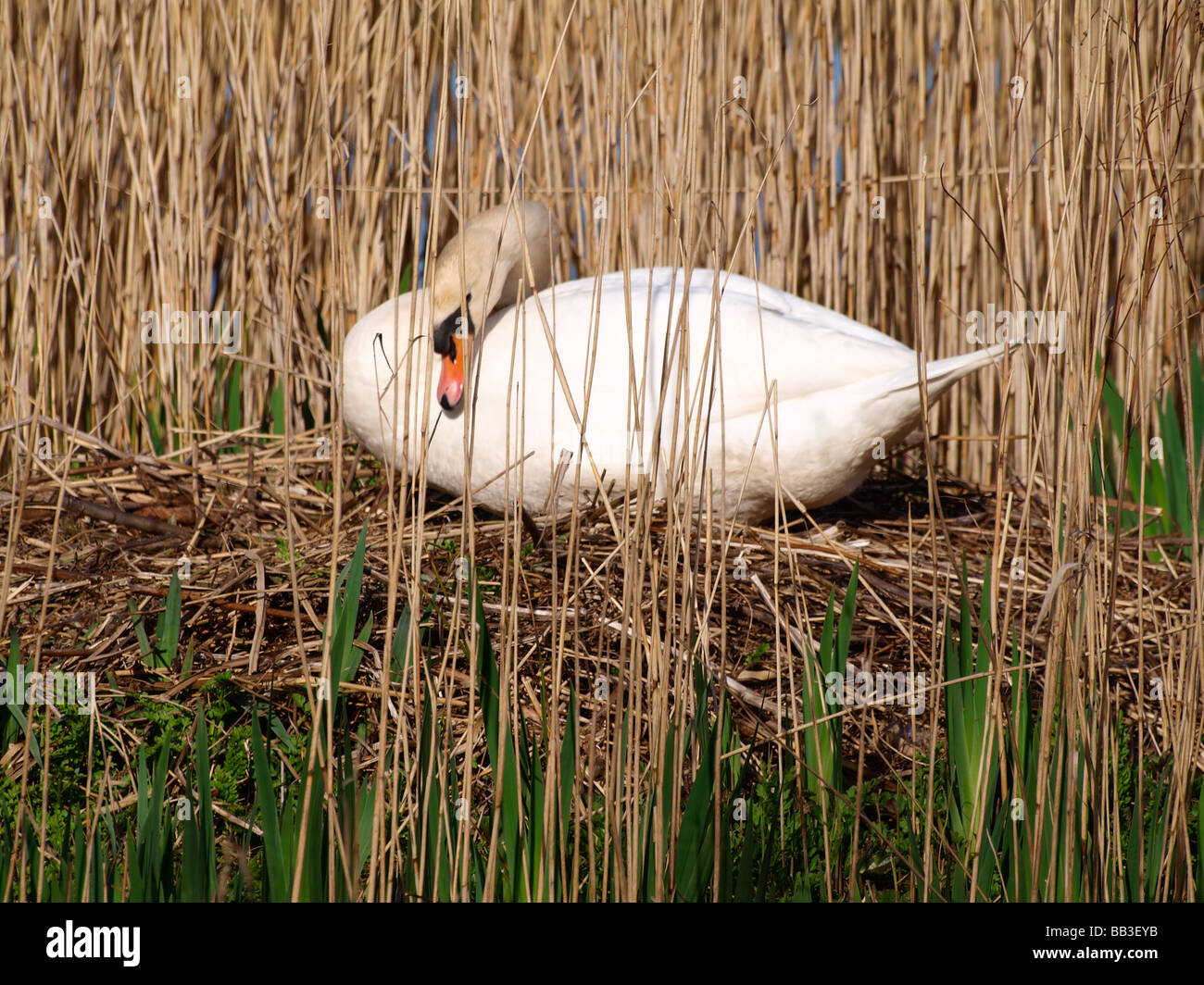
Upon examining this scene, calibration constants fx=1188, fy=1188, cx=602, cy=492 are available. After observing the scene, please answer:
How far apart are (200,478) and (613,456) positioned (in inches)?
49.6

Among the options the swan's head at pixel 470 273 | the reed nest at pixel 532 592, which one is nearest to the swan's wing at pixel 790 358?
the reed nest at pixel 532 592

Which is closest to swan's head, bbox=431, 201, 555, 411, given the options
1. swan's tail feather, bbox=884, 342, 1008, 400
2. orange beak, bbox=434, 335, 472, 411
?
orange beak, bbox=434, 335, 472, 411

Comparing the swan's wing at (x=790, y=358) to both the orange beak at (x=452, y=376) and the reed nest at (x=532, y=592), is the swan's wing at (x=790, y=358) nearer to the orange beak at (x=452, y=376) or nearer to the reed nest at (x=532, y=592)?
the reed nest at (x=532, y=592)

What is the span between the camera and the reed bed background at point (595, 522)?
5.78 feet

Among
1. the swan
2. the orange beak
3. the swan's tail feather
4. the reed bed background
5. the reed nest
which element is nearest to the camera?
the reed bed background

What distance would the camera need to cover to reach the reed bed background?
1.76 metres

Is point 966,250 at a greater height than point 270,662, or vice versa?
point 966,250

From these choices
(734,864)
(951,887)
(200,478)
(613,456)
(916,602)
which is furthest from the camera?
(200,478)

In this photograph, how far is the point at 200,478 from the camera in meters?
3.53

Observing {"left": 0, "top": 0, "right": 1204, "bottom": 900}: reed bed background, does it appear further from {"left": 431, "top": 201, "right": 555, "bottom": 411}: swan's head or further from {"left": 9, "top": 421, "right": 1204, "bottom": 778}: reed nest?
{"left": 431, "top": 201, "right": 555, "bottom": 411}: swan's head

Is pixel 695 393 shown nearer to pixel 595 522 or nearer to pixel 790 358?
pixel 790 358

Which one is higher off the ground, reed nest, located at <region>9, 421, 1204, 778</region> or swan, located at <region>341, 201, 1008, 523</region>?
swan, located at <region>341, 201, 1008, 523</region>
